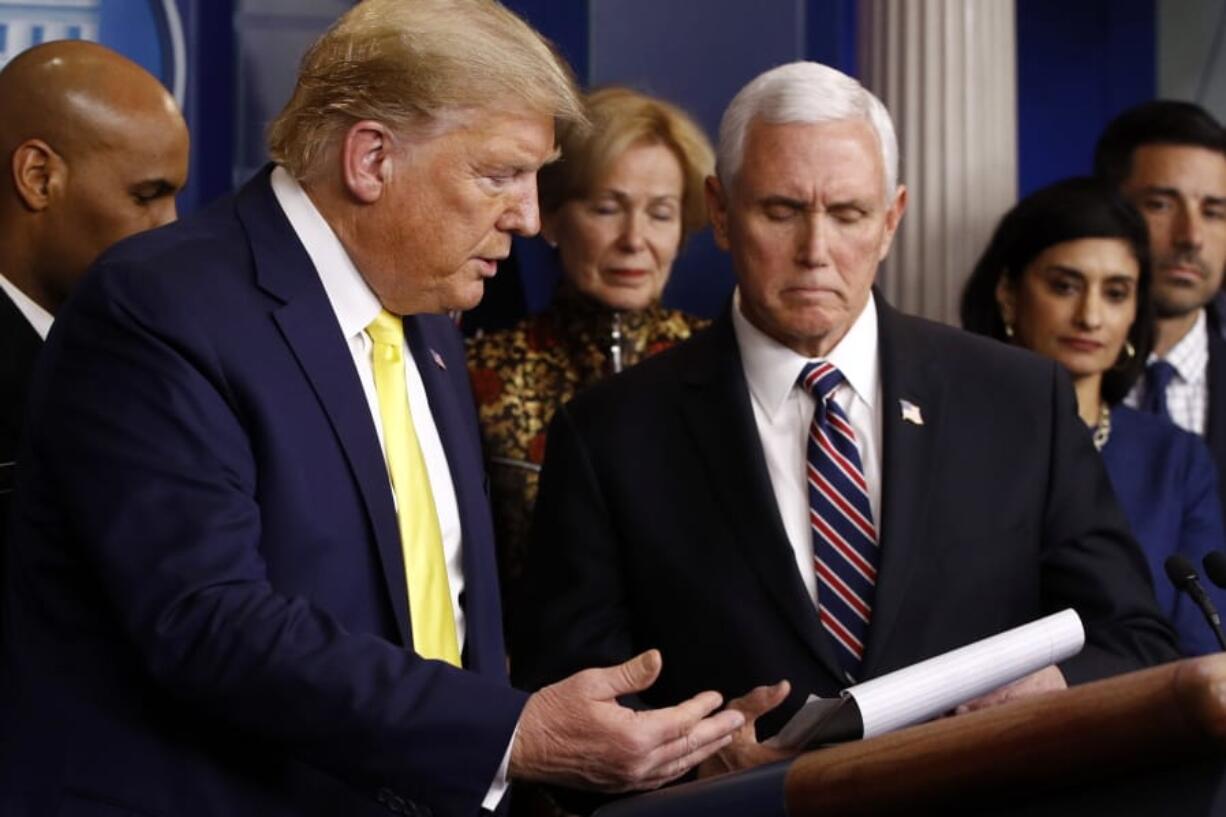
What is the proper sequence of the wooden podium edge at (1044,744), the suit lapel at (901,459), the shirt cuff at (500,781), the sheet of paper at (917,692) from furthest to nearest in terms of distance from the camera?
the suit lapel at (901,459), the shirt cuff at (500,781), the sheet of paper at (917,692), the wooden podium edge at (1044,744)

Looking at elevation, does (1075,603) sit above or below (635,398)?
below

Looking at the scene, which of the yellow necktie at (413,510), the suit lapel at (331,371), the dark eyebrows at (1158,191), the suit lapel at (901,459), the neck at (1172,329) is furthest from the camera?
the dark eyebrows at (1158,191)

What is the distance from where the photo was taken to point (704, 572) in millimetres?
2531

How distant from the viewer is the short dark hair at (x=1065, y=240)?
11.8 feet

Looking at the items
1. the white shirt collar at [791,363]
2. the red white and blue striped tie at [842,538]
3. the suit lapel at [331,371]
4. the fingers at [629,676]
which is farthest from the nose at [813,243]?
the fingers at [629,676]

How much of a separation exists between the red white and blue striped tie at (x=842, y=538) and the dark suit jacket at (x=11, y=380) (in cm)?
102

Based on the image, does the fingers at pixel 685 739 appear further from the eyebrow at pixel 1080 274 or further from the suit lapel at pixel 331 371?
the eyebrow at pixel 1080 274

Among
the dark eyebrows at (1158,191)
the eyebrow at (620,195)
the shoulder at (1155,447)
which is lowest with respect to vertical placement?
the shoulder at (1155,447)

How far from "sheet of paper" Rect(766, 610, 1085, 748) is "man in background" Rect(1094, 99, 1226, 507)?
2061 millimetres

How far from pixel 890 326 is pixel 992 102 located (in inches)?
71.1

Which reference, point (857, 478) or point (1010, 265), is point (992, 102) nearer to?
point (1010, 265)

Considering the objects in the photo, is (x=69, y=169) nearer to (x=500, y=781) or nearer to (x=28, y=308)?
(x=28, y=308)

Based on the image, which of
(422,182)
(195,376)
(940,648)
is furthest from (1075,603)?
(195,376)

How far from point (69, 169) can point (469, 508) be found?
3.30 ft
